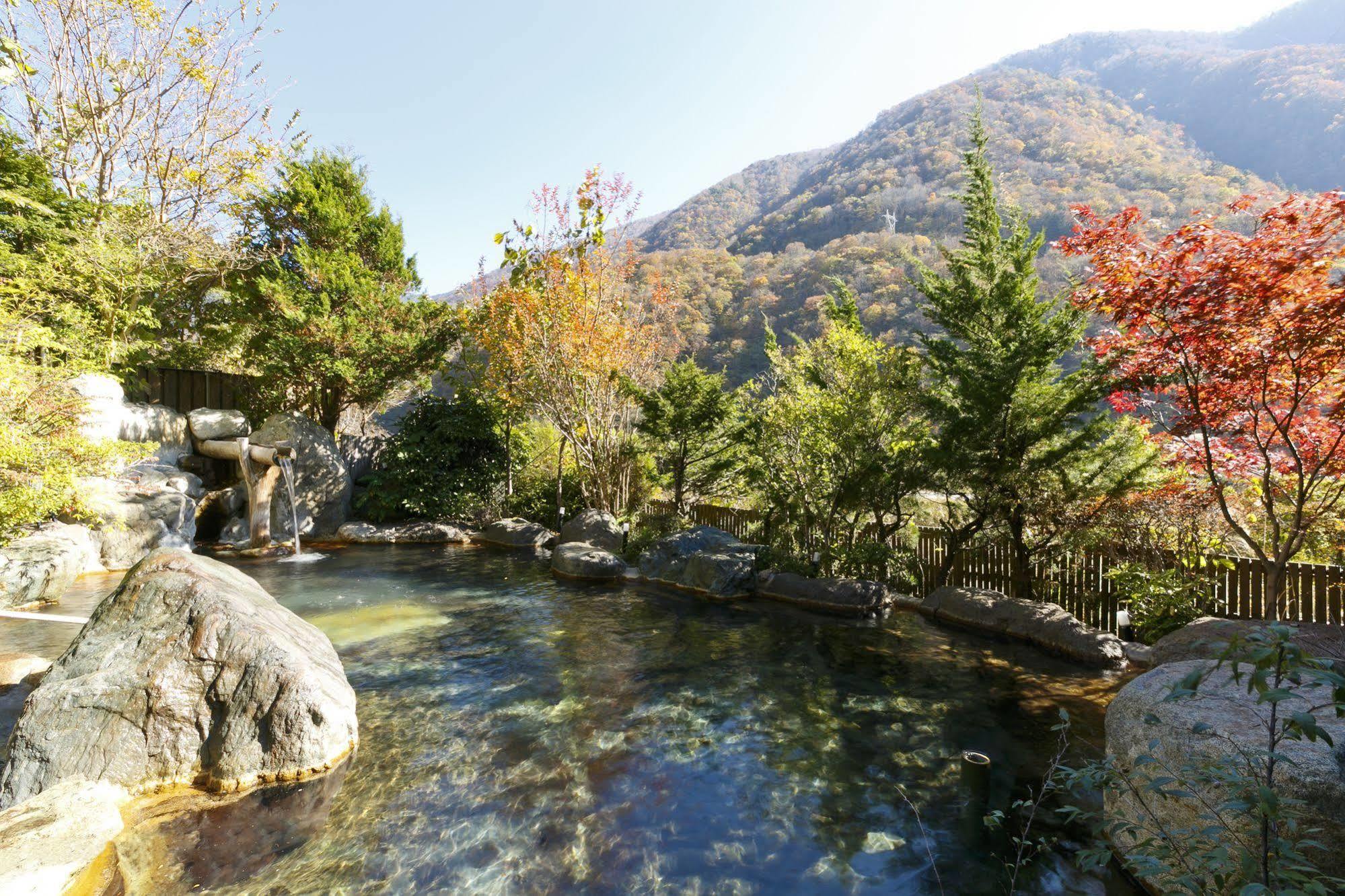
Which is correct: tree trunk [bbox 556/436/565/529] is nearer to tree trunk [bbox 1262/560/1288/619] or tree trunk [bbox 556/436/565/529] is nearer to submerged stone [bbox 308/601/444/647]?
submerged stone [bbox 308/601/444/647]

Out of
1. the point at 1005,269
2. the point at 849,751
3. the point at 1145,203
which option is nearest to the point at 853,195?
the point at 1145,203

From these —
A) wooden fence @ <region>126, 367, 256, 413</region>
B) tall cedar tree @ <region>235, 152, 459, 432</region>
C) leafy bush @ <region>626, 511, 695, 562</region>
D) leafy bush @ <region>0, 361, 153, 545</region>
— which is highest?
tall cedar tree @ <region>235, 152, 459, 432</region>

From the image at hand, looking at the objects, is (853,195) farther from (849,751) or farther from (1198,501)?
(849,751)

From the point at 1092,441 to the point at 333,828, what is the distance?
328 inches

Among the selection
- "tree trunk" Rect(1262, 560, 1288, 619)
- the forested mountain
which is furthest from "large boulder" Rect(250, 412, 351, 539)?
the forested mountain

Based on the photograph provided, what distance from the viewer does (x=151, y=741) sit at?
389 cm

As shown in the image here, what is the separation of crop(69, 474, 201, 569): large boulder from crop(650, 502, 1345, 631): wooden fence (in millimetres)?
11949

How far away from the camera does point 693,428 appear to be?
40.5ft

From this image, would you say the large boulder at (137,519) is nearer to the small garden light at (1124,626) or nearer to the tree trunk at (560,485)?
the tree trunk at (560,485)

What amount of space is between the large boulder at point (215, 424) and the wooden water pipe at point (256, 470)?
14 cm

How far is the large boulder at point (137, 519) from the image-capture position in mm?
9641

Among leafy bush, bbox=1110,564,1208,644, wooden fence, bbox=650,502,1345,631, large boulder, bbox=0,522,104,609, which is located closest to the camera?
wooden fence, bbox=650,502,1345,631

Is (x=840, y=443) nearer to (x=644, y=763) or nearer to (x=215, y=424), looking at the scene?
(x=644, y=763)

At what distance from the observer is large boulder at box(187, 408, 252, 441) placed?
43.1 ft
